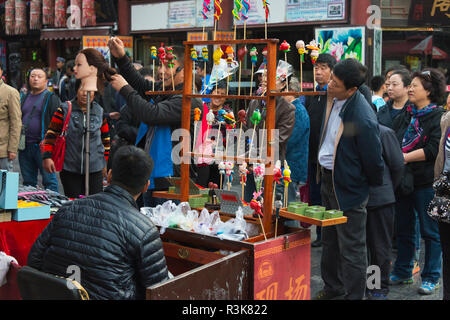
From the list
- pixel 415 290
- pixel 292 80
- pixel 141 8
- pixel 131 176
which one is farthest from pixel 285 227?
pixel 141 8

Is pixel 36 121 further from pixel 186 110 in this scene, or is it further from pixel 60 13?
pixel 60 13

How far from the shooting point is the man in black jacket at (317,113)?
5.19m

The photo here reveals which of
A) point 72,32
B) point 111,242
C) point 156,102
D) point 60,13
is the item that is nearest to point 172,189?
point 156,102

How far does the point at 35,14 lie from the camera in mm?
15094

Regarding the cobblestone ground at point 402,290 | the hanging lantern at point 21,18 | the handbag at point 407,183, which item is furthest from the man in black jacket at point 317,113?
the hanging lantern at point 21,18

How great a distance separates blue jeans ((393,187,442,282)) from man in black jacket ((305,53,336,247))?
908 mm

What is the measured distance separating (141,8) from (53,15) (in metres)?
3.42

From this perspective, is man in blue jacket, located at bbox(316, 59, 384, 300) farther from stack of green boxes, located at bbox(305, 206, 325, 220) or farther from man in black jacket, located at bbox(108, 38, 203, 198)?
man in black jacket, located at bbox(108, 38, 203, 198)

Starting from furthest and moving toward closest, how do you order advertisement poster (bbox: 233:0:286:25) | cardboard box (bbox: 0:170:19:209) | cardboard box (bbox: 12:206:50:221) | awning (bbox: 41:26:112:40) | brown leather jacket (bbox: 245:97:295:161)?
1. awning (bbox: 41:26:112:40)
2. advertisement poster (bbox: 233:0:286:25)
3. brown leather jacket (bbox: 245:97:295:161)
4. cardboard box (bbox: 12:206:50:221)
5. cardboard box (bbox: 0:170:19:209)

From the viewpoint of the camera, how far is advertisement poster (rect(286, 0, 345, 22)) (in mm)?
9500

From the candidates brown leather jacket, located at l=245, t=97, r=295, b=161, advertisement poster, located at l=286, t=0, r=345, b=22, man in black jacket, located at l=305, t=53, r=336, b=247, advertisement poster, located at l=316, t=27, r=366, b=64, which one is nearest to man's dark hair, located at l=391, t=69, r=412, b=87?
man in black jacket, located at l=305, t=53, r=336, b=247

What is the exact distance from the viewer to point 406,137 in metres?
4.56

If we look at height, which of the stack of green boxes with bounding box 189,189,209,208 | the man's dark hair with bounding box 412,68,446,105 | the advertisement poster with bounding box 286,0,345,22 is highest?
the advertisement poster with bounding box 286,0,345,22
